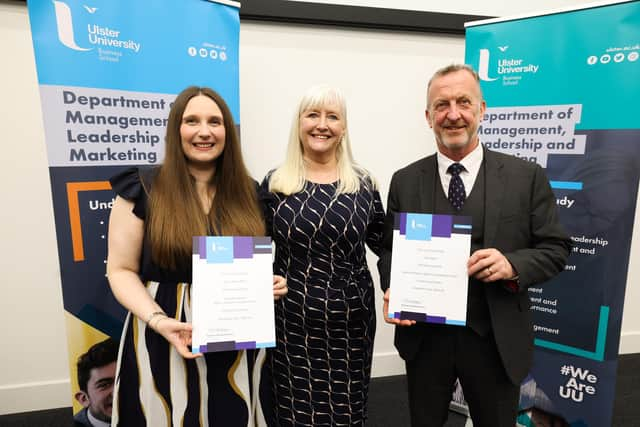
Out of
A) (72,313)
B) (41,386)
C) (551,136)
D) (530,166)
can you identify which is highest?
(551,136)

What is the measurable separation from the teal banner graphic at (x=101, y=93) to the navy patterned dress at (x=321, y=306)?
2.95 feet

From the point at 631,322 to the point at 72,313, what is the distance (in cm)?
457

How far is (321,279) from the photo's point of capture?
155cm

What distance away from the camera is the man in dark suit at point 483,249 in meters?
1.30

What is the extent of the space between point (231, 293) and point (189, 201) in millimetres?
373

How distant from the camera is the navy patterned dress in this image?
1.55 m

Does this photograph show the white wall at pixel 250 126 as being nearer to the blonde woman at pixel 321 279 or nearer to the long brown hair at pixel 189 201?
the blonde woman at pixel 321 279

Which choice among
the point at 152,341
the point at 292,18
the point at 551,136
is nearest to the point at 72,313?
the point at 152,341

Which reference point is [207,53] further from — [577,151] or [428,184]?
[577,151]

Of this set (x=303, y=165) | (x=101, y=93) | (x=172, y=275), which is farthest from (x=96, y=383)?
(x=303, y=165)

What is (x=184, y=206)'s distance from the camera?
132cm

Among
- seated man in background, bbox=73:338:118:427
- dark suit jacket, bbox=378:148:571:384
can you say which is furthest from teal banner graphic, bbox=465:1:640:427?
seated man in background, bbox=73:338:118:427

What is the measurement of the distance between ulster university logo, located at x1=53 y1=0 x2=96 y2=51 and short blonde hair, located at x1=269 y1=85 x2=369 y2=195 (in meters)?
1.16

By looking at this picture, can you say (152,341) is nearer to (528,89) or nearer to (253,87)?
(253,87)
